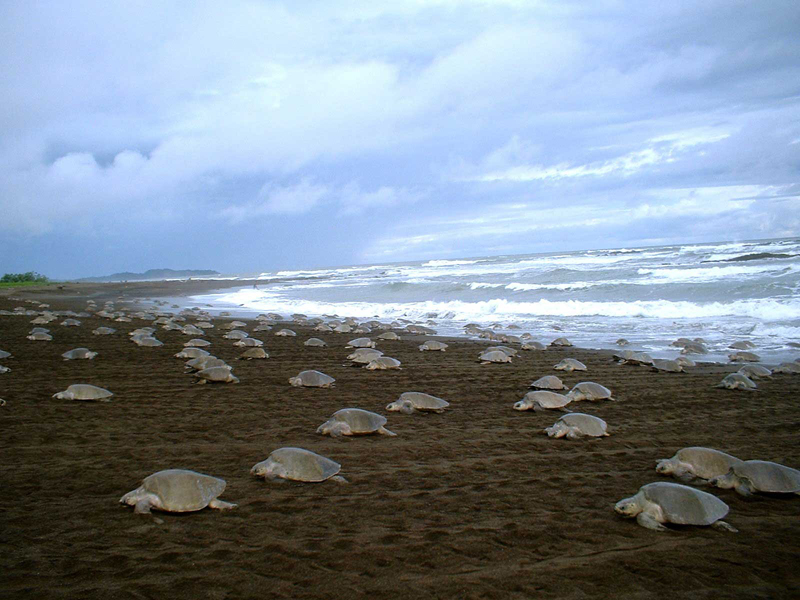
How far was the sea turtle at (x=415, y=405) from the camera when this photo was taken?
741 cm

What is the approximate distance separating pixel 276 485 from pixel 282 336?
11.6 meters

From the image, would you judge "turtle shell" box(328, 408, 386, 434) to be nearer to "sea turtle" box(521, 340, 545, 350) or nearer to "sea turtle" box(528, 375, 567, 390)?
"sea turtle" box(528, 375, 567, 390)

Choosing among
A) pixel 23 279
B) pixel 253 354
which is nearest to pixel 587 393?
pixel 253 354

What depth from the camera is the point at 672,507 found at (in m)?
4.01

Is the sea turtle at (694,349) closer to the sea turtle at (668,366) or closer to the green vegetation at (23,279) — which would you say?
the sea turtle at (668,366)

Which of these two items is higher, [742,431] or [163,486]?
[163,486]

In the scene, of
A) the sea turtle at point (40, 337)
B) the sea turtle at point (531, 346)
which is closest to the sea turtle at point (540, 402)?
the sea turtle at point (531, 346)

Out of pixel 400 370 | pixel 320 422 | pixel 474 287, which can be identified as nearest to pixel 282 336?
pixel 400 370

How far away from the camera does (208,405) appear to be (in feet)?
25.2

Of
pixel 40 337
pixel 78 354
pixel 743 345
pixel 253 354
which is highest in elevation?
pixel 40 337

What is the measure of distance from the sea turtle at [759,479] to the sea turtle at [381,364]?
676 cm

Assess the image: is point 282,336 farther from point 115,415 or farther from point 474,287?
point 474,287

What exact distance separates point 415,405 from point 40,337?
1174cm

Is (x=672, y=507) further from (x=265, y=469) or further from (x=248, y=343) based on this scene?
(x=248, y=343)
